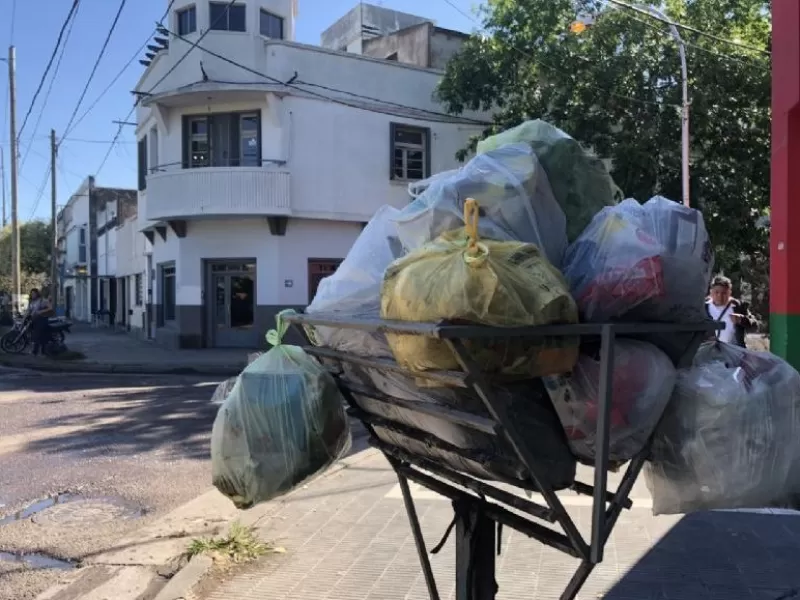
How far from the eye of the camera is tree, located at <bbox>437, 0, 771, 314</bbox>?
57.4 ft

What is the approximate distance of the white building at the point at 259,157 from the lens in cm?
1944

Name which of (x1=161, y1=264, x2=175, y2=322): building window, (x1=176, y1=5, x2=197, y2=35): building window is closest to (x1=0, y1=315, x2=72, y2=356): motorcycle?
(x1=161, y1=264, x2=175, y2=322): building window

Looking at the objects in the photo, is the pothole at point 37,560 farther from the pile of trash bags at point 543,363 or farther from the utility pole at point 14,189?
the utility pole at point 14,189

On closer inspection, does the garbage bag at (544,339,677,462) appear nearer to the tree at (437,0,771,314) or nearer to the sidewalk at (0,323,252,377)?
the sidewalk at (0,323,252,377)

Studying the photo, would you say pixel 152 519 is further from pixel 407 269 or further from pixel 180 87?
pixel 180 87

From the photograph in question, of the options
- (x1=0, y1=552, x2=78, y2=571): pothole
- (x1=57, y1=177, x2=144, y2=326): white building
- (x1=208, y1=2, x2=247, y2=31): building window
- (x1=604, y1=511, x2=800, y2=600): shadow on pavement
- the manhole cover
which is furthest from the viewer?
(x1=57, y1=177, x2=144, y2=326): white building

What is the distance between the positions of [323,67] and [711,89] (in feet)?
31.6

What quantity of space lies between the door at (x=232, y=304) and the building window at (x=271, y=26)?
20.4 feet

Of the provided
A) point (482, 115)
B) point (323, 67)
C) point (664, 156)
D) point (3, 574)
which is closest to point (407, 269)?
point (3, 574)

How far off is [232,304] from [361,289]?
18.7 m

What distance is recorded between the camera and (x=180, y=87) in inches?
774

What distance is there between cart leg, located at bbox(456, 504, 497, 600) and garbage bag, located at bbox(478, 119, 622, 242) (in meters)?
0.96

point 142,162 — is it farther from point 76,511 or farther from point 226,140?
point 76,511

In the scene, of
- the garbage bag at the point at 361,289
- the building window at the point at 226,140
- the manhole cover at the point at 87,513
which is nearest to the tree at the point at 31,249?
the building window at the point at 226,140
